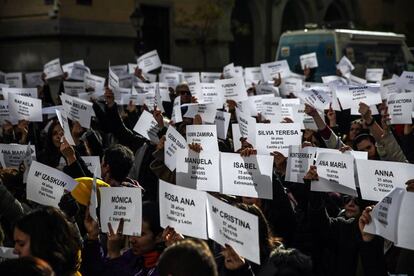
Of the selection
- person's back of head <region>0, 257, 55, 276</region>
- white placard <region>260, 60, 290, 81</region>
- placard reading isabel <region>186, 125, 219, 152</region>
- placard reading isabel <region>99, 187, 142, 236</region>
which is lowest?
placard reading isabel <region>99, 187, 142, 236</region>

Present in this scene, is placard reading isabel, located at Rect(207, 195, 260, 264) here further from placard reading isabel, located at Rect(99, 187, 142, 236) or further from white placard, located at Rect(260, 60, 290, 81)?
white placard, located at Rect(260, 60, 290, 81)

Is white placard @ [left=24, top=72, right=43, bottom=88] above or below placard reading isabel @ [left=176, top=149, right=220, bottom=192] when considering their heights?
above

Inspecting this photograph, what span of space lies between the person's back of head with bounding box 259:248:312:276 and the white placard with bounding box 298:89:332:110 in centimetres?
430

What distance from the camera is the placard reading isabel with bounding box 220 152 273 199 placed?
4824mm

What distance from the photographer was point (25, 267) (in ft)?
8.77

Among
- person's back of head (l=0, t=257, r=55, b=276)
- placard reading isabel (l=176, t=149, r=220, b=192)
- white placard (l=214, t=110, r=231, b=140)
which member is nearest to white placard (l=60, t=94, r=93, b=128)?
white placard (l=214, t=110, r=231, b=140)

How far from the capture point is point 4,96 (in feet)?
27.4

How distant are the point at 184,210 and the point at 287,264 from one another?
2.43 feet

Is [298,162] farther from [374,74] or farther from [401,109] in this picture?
[374,74]

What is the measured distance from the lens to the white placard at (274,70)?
1123cm

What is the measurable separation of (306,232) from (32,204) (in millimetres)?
1979

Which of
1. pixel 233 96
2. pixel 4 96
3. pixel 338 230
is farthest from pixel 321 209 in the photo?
pixel 4 96

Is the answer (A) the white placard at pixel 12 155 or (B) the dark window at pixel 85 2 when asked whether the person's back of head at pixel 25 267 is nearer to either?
(A) the white placard at pixel 12 155

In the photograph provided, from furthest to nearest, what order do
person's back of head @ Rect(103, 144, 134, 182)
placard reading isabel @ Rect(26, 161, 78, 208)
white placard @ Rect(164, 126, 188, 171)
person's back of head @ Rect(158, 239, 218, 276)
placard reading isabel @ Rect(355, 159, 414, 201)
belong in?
white placard @ Rect(164, 126, 188, 171), person's back of head @ Rect(103, 144, 134, 182), placard reading isabel @ Rect(26, 161, 78, 208), placard reading isabel @ Rect(355, 159, 414, 201), person's back of head @ Rect(158, 239, 218, 276)
